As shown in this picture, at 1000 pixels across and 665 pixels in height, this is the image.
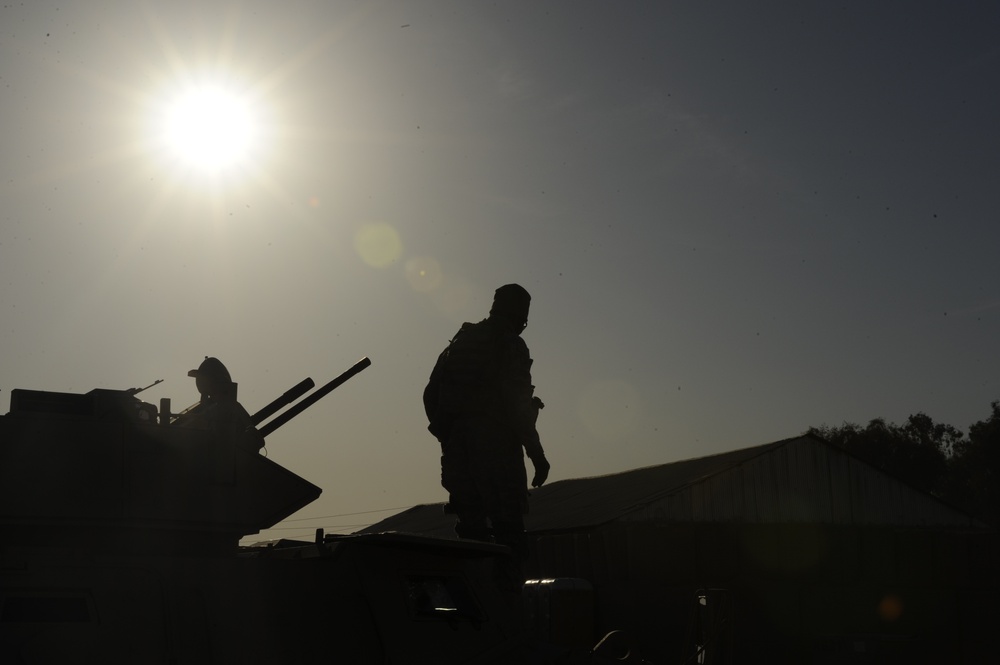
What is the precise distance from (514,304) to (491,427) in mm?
923

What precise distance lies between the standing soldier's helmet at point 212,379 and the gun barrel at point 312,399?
2.84 ft

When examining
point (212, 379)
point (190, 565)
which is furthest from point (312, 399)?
point (190, 565)

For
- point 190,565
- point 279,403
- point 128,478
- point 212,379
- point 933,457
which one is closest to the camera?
point 190,565

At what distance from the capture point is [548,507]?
29.6m

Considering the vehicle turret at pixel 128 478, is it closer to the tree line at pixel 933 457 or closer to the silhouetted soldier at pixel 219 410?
the silhouetted soldier at pixel 219 410

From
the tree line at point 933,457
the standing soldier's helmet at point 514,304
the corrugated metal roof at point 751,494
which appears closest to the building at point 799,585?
the standing soldier's helmet at point 514,304

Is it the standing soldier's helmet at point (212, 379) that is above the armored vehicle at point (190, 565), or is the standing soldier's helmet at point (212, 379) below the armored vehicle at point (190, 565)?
above

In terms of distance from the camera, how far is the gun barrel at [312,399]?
28.5 feet

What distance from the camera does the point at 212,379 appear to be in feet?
25.3

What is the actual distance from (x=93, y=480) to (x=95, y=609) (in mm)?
1129

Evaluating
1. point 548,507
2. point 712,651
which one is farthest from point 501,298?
point 548,507

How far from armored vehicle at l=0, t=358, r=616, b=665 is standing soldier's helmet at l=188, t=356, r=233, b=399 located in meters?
0.61

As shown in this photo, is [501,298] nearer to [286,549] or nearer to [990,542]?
[286,549]

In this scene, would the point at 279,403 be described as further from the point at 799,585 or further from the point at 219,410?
the point at 799,585
